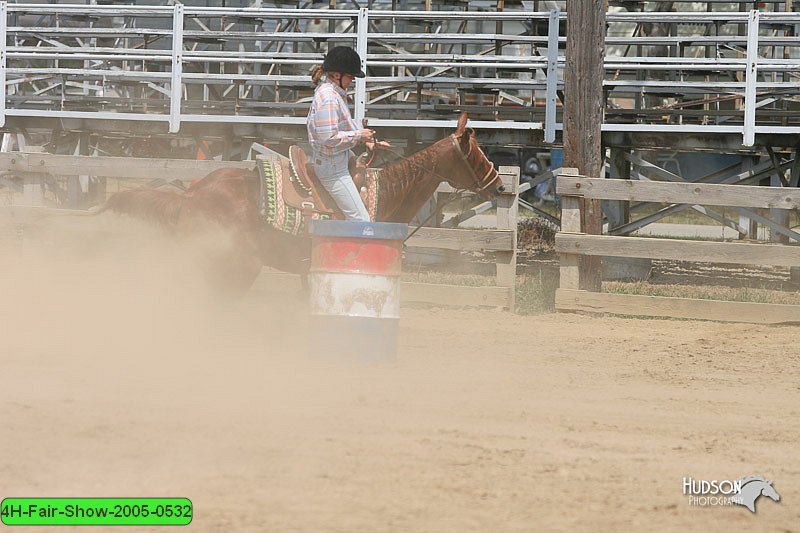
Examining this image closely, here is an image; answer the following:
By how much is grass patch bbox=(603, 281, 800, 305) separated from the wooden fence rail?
1.18m

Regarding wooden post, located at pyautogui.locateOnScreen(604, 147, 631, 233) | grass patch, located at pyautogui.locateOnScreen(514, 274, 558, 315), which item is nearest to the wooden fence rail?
grass patch, located at pyautogui.locateOnScreen(514, 274, 558, 315)

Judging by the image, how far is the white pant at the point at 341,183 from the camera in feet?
26.2

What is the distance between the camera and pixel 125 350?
7.11m

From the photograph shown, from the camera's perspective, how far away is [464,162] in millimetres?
8938

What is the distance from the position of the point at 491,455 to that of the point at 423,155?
13.9 ft

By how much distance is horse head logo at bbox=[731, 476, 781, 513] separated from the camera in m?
4.52

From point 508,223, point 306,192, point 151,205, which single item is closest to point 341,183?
point 306,192

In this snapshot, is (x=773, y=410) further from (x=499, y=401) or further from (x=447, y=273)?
(x=447, y=273)

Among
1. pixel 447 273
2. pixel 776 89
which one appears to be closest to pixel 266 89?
pixel 447 273

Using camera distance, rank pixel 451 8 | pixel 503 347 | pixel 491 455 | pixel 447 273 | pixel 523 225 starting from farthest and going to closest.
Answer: pixel 451 8
pixel 523 225
pixel 447 273
pixel 503 347
pixel 491 455

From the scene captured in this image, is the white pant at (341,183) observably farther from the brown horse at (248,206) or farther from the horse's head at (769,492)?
the horse's head at (769,492)

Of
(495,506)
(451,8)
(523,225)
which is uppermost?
(451,8)

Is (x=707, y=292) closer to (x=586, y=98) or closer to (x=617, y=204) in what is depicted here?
(x=617, y=204)

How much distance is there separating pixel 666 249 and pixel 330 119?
13.0 feet
